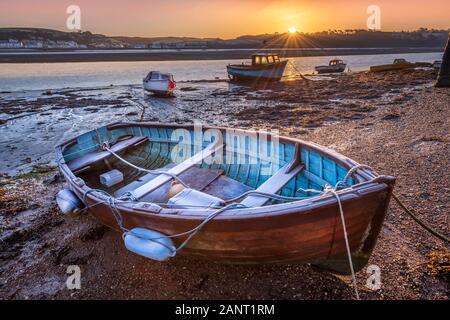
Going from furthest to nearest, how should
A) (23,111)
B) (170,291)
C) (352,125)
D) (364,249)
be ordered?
1. (23,111)
2. (352,125)
3. (170,291)
4. (364,249)

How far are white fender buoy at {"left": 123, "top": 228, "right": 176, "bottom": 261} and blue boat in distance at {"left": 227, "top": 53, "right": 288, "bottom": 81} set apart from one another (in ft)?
97.3

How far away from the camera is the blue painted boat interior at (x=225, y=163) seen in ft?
15.6

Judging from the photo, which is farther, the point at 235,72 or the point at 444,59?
the point at 235,72

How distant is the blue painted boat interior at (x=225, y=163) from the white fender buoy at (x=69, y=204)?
1216 mm

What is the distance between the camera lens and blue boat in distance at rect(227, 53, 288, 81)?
3125 cm

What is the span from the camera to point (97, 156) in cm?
677

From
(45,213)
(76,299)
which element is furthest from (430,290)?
(45,213)

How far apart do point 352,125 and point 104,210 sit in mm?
11340

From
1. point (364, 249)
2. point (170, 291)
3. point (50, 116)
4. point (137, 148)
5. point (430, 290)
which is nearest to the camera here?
point (364, 249)

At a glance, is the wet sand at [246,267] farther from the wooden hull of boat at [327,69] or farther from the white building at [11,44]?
the white building at [11,44]

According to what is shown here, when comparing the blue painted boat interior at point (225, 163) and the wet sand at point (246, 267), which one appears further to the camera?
the blue painted boat interior at point (225, 163)

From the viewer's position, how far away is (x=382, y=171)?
7621mm

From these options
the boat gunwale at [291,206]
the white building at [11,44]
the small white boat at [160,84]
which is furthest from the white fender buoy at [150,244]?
the white building at [11,44]

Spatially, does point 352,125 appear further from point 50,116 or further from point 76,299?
point 50,116
